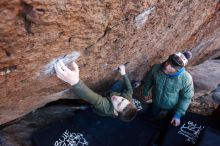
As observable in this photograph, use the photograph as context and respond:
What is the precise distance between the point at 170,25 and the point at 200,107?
292 centimetres

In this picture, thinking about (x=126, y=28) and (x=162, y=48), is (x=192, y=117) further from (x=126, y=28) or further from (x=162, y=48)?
(x=126, y=28)

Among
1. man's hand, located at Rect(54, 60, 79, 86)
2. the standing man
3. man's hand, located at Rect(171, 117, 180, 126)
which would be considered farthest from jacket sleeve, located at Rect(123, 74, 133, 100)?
man's hand, located at Rect(54, 60, 79, 86)

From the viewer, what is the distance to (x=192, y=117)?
244 inches

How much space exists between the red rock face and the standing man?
1.42 feet

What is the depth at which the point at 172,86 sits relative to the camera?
5406 millimetres

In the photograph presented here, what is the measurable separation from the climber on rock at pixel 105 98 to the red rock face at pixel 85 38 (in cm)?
18

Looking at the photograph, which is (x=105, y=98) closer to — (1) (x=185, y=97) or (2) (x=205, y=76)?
(1) (x=185, y=97)

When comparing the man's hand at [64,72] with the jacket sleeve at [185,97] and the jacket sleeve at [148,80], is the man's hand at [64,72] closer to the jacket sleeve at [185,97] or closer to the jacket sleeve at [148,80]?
the jacket sleeve at [148,80]

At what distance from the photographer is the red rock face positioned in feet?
10.1

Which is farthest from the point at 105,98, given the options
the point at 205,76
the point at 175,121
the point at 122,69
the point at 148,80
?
the point at 205,76

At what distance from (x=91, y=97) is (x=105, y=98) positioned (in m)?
0.43

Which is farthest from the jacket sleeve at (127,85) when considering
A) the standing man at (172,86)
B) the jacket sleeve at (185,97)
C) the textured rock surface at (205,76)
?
the textured rock surface at (205,76)

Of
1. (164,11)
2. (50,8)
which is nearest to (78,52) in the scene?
(50,8)

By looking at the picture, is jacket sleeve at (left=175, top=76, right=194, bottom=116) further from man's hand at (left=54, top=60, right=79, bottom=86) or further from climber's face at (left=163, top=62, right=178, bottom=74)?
man's hand at (left=54, top=60, right=79, bottom=86)
